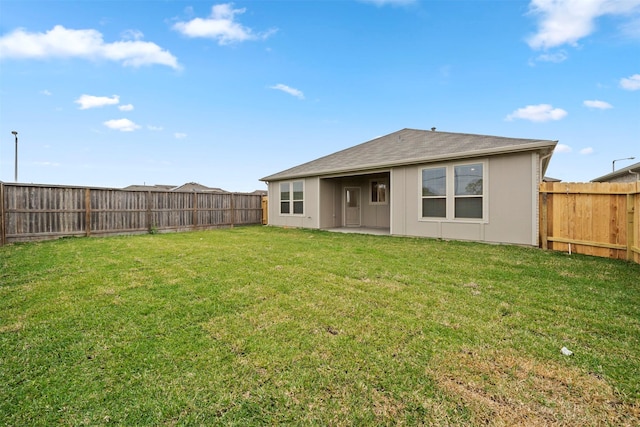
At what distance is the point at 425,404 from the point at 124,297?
355cm

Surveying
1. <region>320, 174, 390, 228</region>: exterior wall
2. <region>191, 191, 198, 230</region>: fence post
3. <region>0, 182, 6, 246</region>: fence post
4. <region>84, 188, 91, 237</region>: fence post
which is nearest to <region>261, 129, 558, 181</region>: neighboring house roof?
<region>320, 174, 390, 228</region>: exterior wall

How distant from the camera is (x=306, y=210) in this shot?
1266 centimetres

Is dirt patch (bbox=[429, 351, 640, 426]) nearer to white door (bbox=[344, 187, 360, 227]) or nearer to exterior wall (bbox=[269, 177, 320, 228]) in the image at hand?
exterior wall (bbox=[269, 177, 320, 228])

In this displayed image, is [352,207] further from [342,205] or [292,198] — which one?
[292,198]

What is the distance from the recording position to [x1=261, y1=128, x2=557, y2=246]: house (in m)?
7.16

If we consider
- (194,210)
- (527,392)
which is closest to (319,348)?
(527,392)

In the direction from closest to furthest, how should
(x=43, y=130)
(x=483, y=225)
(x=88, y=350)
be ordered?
(x=88, y=350) < (x=483, y=225) < (x=43, y=130)

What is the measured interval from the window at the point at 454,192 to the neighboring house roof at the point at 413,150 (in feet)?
1.39

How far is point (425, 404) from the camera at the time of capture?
5.38 feet

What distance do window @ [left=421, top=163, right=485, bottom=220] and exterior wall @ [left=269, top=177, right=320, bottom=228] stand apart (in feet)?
15.8

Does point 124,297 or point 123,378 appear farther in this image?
point 124,297

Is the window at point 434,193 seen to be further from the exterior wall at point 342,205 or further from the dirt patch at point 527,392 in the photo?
the dirt patch at point 527,392

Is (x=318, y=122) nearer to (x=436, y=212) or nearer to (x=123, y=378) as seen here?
(x=436, y=212)

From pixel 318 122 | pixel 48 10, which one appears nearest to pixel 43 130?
pixel 48 10
